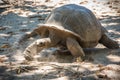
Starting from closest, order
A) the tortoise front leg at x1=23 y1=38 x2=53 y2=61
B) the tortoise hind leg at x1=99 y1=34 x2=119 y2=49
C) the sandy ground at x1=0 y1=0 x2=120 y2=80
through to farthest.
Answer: the sandy ground at x1=0 y1=0 x2=120 y2=80 → the tortoise front leg at x1=23 y1=38 x2=53 y2=61 → the tortoise hind leg at x1=99 y1=34 x2=119 y2=49

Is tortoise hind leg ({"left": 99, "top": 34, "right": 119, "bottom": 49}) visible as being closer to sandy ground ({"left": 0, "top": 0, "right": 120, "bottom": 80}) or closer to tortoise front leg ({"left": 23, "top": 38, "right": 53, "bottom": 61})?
sandy ground ({"left": 0, "top": 0, "right": 120, "bottom": 80})

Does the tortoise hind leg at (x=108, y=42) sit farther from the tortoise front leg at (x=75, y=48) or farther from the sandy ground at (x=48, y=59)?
the tortoise front leg at (x=75, y=48)

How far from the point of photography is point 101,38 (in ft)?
18.5

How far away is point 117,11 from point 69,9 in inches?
161

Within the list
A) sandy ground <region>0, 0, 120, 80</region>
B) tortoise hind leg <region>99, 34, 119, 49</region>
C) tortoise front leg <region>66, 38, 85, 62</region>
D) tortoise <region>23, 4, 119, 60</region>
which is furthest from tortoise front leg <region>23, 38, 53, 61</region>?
tortoise hind leg <region>99, 34, 119, 49</region>

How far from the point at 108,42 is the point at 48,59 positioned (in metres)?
1.21

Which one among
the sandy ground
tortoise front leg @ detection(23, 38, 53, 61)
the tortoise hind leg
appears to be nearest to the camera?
the sandy ground

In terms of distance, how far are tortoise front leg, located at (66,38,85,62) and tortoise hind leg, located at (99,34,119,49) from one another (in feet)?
2.44

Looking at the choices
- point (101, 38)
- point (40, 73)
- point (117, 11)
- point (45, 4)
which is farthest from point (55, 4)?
point (40, 73)

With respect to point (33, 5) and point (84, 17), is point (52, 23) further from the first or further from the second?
point (33, 5)

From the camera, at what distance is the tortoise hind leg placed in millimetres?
5613

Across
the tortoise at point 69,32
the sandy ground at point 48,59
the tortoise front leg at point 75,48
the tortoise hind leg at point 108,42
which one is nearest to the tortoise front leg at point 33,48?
the tortoise at point 69,32

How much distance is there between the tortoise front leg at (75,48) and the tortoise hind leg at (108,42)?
2.44 feet

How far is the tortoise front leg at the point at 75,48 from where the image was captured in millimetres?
5009
